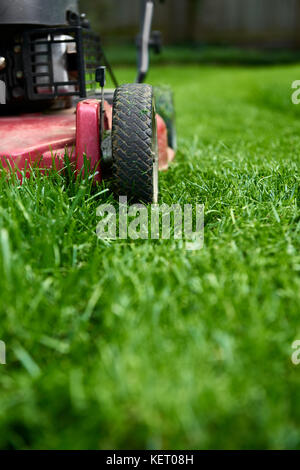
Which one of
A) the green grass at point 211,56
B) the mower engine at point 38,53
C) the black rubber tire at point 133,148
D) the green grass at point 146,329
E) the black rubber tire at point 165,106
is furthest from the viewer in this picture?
the green grass at point 211,56

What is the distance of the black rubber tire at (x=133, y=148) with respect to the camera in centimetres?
175

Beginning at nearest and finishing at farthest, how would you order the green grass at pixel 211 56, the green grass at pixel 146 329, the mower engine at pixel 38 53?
the green grass at pixel 146 329
the mower engine at pixel 38 53
the green grass at pixel 211 56

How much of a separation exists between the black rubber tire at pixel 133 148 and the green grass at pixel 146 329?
138 millimetres

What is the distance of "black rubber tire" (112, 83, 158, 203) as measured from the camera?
175 cm

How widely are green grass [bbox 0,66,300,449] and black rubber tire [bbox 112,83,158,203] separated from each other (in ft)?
0.45

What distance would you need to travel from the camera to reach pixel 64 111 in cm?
242

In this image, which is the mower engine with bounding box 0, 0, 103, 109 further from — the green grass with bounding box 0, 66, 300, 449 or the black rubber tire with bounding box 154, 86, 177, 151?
the black rubber tire with bounding box 154, 86, 177, 151

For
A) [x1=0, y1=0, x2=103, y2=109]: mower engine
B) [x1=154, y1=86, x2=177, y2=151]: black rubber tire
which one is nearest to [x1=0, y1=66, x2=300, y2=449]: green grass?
[x1=0, y1=0, x2=103, y2=109]: mower engine

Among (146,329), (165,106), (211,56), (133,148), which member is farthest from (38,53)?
(211,56)

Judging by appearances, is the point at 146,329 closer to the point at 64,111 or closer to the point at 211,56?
the point at 64,111

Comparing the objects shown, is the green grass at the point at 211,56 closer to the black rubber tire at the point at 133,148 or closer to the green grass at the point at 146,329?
the black rubber tire at the point at 133,148

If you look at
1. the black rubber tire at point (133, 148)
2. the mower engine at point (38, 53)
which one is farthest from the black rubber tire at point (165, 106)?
the black rubber tire at point (133, 148)

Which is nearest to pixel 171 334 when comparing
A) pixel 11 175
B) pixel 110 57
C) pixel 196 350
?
pixel 196 350

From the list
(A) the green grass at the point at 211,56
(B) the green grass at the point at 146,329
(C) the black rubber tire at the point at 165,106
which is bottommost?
(A) the green grass at the point at 211,56
